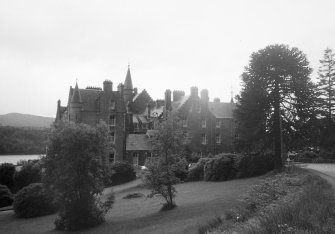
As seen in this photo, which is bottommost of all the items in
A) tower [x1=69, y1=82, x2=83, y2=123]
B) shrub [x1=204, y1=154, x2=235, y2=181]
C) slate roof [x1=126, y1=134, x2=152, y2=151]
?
shrub [x1=204, y1=154, x2=235, y2=181]

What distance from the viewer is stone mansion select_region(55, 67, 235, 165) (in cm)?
6325

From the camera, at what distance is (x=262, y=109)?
3981 cm

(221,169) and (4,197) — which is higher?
(221,169)

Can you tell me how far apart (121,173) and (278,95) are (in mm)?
23435

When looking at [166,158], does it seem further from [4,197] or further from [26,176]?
[26,176]

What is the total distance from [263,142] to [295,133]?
3523mm

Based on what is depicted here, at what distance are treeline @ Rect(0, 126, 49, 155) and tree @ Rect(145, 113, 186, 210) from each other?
3191 inches

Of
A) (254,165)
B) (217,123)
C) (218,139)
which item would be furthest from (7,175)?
(217,123)

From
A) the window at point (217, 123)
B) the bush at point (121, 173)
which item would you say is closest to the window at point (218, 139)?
the window at point (217, 123)

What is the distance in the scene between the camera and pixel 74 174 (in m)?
26.7

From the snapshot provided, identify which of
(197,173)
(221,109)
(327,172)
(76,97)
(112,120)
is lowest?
(197,173)

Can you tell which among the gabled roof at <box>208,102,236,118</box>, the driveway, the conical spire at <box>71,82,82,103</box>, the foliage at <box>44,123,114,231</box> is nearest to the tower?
the conical spire at <box>71,82,82,103</box>

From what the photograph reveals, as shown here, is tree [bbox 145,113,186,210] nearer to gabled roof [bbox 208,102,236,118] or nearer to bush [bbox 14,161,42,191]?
bush [bbox 14,161,42,191]

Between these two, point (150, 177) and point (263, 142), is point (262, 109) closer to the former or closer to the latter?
point (263, 142)
